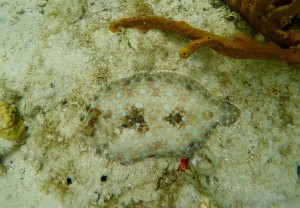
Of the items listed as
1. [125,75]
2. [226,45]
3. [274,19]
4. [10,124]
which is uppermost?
[274,19]

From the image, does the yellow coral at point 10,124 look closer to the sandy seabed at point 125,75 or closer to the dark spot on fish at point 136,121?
the sandy seabed at point 125,75

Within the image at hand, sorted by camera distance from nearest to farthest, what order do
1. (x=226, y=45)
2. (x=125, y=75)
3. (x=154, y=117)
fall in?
(x=226, y=45), (x=154, y=117), (x=125, y=75)

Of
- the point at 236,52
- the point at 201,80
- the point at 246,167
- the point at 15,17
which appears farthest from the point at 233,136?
the point at 15,17

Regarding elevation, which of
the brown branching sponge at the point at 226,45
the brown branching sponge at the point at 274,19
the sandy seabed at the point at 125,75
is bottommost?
the sandy seabed at the point at 125,75

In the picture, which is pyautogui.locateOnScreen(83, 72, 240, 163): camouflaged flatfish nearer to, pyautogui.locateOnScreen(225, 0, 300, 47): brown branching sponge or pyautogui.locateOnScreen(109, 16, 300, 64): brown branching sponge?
pyautogui.locateOnScreen(109, 16, 300, 64): brown branching sponge

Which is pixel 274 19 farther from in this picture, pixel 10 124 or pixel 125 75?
pixel 10 124

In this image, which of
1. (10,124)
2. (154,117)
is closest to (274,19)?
(154,117)

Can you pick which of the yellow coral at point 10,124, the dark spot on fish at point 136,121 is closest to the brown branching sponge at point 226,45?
the dark spot on fish at point 136,121

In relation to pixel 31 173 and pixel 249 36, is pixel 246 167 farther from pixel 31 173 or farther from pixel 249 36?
pixel 31 173
